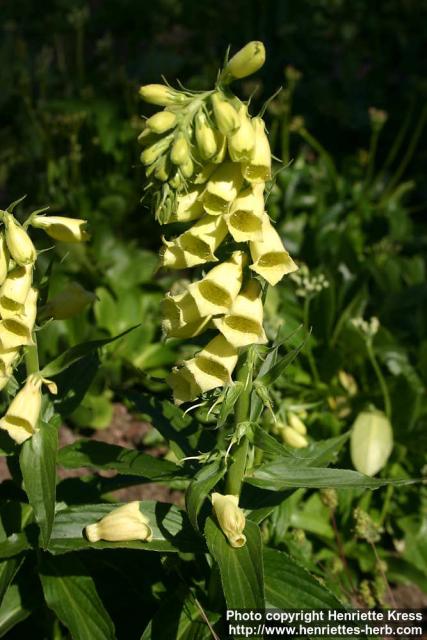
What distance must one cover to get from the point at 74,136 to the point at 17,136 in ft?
4.37

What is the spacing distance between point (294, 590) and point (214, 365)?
0.72 m

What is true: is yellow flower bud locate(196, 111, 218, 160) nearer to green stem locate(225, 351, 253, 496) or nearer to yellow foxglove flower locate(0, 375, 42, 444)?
green stem locate(225, 351, 253, 496)

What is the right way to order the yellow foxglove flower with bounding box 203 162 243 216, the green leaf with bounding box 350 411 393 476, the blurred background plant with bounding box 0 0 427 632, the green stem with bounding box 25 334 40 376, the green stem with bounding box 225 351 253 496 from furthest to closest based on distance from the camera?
the blurred background plant with bounding box 0 0 427 632 → the green leaf with bounding box 350 411 393 476 → the green stem with bounding box 25 334 40 376 → the green stem with bounding box 225 351 253 496 → the yellow foxglove flower with bounding box 203 162 243 216

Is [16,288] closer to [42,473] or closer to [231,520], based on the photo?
[42,473]

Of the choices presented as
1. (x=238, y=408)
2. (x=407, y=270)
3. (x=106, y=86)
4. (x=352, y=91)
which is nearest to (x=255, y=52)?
(x=238, y=408)

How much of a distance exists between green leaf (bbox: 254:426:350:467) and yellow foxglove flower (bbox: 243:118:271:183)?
64 cm

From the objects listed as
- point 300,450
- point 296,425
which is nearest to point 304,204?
point 296,425

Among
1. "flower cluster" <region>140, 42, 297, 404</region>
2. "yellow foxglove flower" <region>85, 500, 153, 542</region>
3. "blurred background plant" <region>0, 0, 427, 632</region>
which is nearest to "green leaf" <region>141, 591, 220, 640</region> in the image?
"yellow foxglove flower" <region>85, 500, 153, 542</region>

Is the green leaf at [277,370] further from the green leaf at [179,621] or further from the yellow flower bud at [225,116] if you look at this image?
the green leaf at [179,621]

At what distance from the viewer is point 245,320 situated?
1.86m

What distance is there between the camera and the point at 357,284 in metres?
3.74

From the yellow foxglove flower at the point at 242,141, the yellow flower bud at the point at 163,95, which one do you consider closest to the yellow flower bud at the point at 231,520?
the yellow foxglove flower at the point at 242,141

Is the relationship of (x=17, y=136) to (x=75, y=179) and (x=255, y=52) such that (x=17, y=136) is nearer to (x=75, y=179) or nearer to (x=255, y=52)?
(x=75, y=179)

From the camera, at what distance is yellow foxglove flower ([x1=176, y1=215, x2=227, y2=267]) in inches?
70.7
